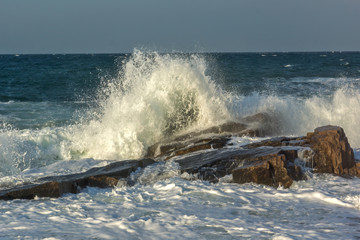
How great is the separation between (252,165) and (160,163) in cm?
157

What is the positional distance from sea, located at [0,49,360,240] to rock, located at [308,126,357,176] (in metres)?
0.19

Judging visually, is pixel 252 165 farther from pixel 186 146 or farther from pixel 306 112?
pixel 306 112

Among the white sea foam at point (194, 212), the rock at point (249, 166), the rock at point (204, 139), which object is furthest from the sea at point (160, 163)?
the rock at point (204, 139)

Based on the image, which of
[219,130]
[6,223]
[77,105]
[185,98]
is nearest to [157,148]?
[219,130]

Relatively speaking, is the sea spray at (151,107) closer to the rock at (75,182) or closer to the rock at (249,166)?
the rock at (75,182)

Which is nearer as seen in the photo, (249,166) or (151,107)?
(249,166)

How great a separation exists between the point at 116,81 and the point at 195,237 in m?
7.15

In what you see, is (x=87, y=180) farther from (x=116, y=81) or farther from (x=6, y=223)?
(x=116, y=81)

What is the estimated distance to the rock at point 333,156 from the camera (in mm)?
5727

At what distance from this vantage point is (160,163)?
641 cm

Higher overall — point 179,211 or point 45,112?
point 45,112

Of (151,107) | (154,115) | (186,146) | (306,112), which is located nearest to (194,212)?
(186,146)

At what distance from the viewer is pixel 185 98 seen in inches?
372

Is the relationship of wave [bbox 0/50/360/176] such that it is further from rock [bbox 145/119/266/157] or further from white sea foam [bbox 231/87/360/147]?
rock [bbox 145/119/266/157]
